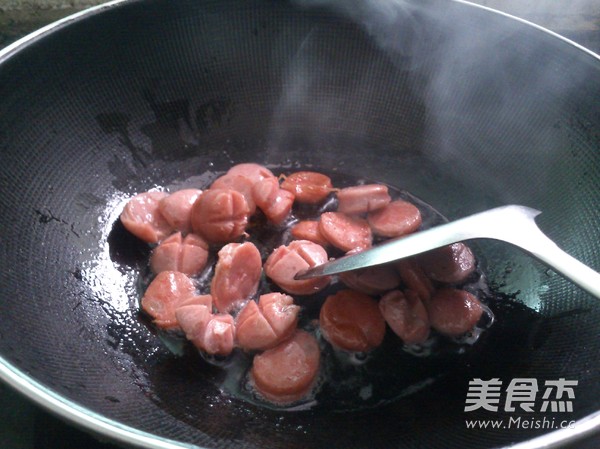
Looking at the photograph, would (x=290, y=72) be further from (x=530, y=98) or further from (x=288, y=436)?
(x=288, y=436)

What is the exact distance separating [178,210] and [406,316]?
0.71 m

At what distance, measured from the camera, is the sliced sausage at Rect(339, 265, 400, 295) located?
4.16 feet

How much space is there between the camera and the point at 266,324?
1.17 metres

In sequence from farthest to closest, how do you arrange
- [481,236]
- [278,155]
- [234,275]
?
[278,155] → [234,275] → [481,236]

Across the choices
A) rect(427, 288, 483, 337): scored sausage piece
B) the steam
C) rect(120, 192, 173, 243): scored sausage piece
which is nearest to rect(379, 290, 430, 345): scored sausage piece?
rect(427, 288, 483, 337): scored sausage piece

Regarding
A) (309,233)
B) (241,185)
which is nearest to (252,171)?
(241,185)

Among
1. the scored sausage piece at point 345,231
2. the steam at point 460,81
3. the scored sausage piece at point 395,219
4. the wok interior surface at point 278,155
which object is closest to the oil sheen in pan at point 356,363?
the wok interior surface at point 278,155

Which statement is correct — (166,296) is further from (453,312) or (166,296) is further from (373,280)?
(453,312)

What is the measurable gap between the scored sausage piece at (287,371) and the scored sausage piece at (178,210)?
0.48 meters

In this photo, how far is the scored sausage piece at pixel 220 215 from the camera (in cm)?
137

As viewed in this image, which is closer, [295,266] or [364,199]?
[295,266]

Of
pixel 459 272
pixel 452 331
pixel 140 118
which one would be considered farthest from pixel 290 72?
pixel 452 331

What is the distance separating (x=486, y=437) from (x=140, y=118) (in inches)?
51.1

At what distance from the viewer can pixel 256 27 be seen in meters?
1.59
